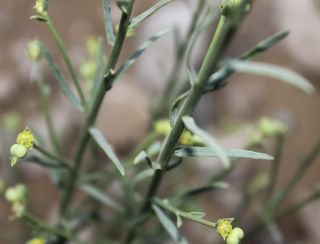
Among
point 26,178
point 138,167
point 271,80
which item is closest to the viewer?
point 138,167

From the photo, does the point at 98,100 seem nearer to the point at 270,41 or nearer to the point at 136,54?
the point at 136,54

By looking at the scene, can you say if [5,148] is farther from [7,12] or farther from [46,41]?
[7,12]

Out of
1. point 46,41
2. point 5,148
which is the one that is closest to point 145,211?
point 5,148

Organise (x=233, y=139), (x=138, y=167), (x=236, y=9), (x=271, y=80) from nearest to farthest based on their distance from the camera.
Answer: (x=236, y=9), (x=138, y=167), (x=233, y=139), (x=271, y=80)

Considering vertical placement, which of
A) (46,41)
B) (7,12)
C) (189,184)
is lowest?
(189,184)

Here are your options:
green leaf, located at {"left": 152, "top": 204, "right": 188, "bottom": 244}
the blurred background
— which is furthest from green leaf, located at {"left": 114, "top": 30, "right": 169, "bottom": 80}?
the blurred background

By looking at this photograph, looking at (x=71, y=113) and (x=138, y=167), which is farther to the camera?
(x=71, y=113)

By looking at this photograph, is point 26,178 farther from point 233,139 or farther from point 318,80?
point 318,80

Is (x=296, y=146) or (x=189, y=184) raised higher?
(x=189, y=184)
